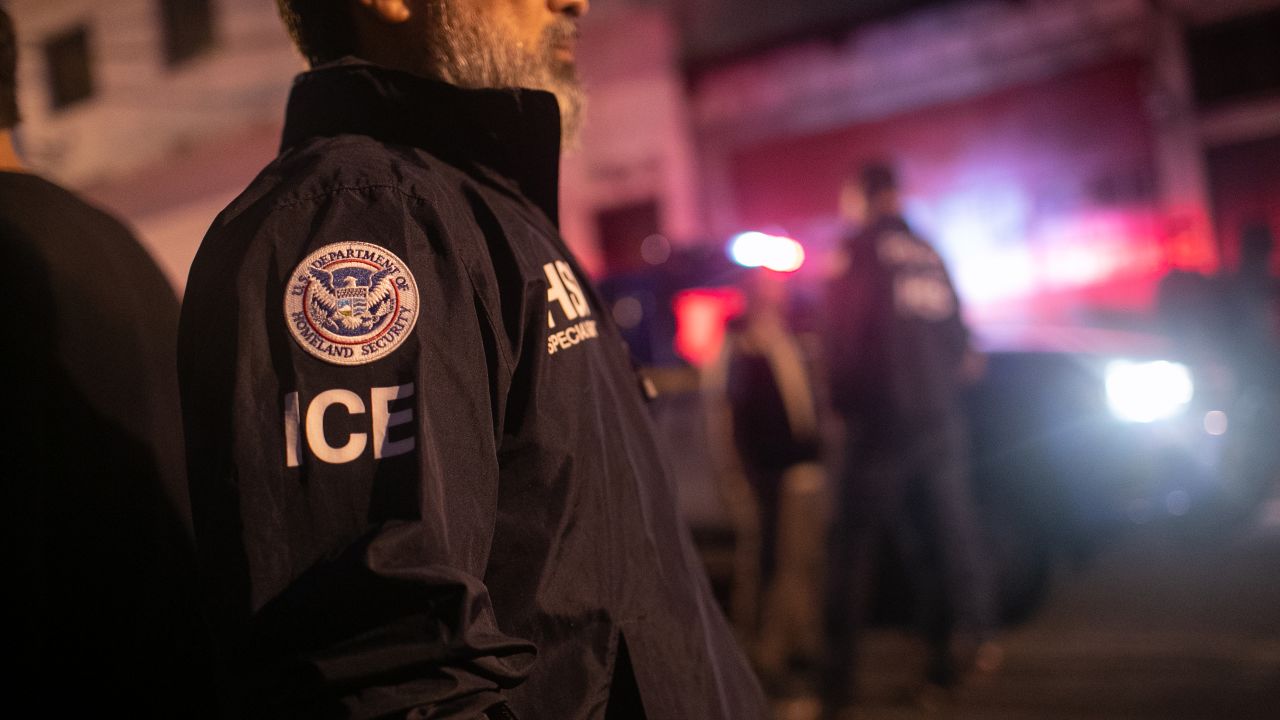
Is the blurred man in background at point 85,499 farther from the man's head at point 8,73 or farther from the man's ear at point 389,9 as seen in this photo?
the man's ear at point 389,9

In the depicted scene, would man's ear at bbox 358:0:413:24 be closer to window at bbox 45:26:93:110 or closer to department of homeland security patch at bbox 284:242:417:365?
department of homeland security patch at bbox 284:242:417:365

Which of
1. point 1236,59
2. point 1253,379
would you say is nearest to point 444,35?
point 1253,379

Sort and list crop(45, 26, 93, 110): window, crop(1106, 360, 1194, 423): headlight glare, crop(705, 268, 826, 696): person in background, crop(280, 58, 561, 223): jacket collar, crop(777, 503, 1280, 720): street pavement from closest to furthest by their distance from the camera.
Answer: crop(280, 58, 561, 223): jacket collar, crop(777, 503, 1280, 720): street pavement, crop(705, 268, 826, 696): person in background, crop(1106, 360, 1194, 423): headlight glare, crop(45, 26, 93, 110): window

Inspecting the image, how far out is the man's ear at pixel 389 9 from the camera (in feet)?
4.09

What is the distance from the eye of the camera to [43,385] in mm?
1287

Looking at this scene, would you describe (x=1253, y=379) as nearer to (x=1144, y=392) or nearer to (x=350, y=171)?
(x=1144, y=392)

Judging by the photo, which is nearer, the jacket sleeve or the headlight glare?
the jacket sleeve

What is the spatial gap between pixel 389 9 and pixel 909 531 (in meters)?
3.76

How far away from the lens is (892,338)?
4328 millimetres

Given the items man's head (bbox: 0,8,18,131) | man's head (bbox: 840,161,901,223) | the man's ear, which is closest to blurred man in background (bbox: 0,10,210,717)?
man's head (bbox: 0,8,18,131)

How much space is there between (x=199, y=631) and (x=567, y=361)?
646mm

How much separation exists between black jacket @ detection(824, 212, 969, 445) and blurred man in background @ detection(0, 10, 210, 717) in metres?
3.30

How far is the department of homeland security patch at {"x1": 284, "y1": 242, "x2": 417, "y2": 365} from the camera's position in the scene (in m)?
0.88

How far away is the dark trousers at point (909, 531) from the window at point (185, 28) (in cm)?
1687
